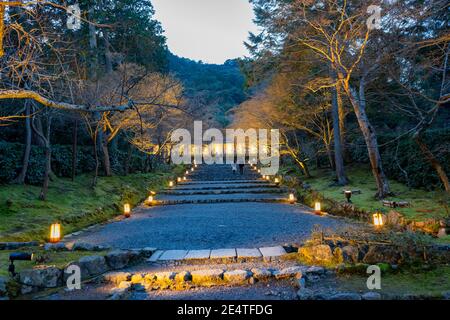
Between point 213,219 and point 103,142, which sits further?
point 103,142

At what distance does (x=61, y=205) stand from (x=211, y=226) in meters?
5.33

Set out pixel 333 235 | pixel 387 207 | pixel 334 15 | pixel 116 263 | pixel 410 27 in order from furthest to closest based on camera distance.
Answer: pixel 334 15
pixel 387 207
pixel 410 27
pixel 333 235
pixel 116 263

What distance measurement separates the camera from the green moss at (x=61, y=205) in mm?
8387

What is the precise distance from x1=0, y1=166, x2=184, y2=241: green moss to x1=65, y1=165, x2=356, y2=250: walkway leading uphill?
888mm

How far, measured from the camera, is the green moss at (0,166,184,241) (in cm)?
839

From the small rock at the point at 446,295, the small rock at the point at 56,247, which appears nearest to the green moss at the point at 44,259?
the small rock at the point at 56,247

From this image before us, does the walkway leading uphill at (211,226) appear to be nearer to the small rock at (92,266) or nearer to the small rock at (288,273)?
the small rock at (92,266)

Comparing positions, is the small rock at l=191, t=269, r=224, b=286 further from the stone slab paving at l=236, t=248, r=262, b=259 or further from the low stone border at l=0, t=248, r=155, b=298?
the low stone border at l=0, t=248, r=155, b=298

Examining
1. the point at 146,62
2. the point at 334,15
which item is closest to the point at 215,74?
the point at 146,62

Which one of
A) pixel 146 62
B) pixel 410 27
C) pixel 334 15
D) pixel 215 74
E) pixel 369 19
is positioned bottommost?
pixel 410 27

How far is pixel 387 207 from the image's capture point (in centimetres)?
957

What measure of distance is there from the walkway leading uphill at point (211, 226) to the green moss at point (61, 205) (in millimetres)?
888

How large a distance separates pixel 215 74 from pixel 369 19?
51776 mm
